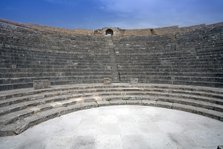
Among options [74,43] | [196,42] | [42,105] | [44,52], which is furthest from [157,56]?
[42,105]

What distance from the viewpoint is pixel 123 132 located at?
17.3 feet

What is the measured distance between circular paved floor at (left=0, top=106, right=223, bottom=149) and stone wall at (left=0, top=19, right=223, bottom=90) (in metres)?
4.54

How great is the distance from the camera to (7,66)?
9648mm

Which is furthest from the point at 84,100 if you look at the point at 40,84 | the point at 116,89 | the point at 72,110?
the point at 40,84

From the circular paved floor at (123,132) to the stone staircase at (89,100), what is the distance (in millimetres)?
433

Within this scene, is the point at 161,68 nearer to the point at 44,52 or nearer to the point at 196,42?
the point at 196,42

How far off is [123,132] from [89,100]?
12.7ft

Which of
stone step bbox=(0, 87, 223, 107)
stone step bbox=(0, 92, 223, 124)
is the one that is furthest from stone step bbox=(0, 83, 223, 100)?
stone step bbox=(0, 92, 223, 124)

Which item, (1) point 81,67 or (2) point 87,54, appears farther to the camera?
(2) point 87,54

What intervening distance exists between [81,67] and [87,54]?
6.81 feet

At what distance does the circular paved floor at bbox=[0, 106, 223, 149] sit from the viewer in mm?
4449

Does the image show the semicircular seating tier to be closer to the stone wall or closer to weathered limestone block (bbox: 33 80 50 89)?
the stone wall

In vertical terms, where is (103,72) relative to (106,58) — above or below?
below

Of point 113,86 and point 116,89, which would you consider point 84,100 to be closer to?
point 116,89
